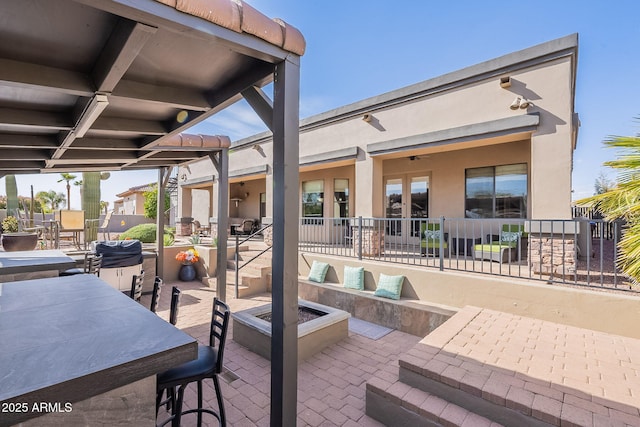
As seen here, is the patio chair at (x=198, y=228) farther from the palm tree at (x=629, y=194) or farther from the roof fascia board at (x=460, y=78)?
the palm tree at (x=629, y=194)

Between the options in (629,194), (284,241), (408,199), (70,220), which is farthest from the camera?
(408,199)

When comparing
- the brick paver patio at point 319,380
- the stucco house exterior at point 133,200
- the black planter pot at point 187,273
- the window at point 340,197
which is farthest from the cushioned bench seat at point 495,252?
the stucco house exterior at point 133,200

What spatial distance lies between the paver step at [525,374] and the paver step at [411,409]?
76mm

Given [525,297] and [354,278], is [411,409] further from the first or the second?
[354,278]

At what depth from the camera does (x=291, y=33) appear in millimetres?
2230

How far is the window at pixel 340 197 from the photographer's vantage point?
10.5m

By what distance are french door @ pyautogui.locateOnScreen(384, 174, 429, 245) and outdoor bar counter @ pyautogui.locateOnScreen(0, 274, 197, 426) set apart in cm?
779

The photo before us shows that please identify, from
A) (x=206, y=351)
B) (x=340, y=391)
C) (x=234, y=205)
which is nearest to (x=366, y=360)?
(x=340, y=391)

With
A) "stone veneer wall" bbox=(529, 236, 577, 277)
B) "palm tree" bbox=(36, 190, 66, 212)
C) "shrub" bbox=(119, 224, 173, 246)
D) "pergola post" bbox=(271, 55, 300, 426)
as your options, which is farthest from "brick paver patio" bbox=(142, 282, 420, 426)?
"palm tree" bbox=(36, 190, 66, 212)

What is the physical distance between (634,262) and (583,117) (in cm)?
861

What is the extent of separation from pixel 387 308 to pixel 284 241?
392 centimetres

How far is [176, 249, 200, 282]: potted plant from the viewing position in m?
8.23

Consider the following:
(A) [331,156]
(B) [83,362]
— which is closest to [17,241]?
(B) [83,362]

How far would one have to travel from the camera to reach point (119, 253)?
20.6ft
